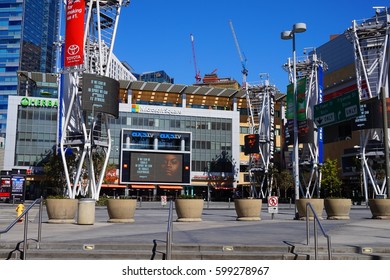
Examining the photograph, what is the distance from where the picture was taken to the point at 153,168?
9025 centimetres

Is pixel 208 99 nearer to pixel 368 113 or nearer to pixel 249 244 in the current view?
pixel 368 113

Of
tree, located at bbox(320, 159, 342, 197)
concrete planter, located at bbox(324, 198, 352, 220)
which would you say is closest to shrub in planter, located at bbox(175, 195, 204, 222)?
concrete planter, located at bbox(324, 198, 352, 220)

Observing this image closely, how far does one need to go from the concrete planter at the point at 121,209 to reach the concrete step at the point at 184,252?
895 centimetres

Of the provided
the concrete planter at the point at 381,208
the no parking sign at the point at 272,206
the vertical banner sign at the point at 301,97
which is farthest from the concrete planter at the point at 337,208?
the vertical banner sign at the point at 301,97

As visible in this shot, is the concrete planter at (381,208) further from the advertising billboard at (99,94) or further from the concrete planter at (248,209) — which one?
the advertising billboard at (99,94)

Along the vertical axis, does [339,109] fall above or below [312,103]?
below

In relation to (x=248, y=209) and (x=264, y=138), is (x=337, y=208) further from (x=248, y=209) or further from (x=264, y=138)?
(x=264, y=138)

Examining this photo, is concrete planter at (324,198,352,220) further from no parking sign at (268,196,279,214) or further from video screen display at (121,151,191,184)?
video screen display at (121,151,191,184)

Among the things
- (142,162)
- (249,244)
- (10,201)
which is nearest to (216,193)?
(142,162)

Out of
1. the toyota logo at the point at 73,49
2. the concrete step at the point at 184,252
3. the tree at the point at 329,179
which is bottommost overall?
the concrete step at the point at 184,252

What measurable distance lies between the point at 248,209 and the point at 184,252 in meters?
12.2

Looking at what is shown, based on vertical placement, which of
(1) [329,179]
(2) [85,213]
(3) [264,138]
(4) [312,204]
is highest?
(3) [264,138]

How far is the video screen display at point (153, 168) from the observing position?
8969cm

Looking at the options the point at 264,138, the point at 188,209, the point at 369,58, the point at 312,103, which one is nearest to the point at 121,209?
the point at 188,209
